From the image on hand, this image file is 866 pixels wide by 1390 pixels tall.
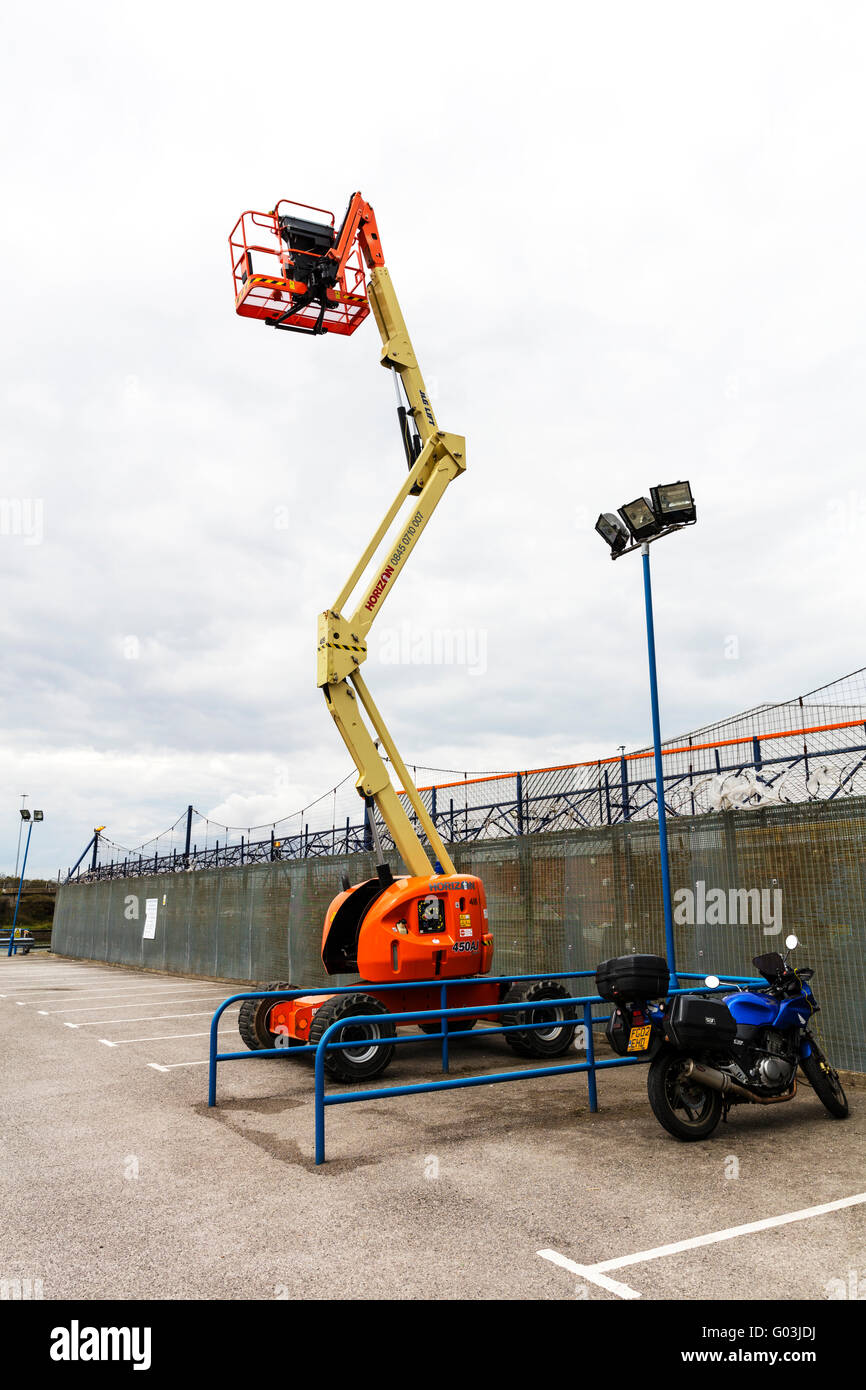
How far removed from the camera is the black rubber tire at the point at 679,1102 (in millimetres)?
5781

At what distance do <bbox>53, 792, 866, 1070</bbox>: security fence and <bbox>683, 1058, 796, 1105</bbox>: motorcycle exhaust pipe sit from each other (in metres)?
2.05

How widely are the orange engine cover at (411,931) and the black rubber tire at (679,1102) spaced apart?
3.39m

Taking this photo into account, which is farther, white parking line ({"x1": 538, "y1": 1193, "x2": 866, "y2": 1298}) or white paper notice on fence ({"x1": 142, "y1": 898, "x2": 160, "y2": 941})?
white paper notice on fence ({"x1": 142, "y1": 898, "x2": 160, "y2": 941})

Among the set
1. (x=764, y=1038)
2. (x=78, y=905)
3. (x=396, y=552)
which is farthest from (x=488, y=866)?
(x=78, y=905)

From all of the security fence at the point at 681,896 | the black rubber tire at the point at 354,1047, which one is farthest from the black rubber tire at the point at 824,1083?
the black rubber tire at the point at 354,1047

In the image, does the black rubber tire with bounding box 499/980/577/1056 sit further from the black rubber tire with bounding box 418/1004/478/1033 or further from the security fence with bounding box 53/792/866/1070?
the security fence with bounding box 53/792/866/1070

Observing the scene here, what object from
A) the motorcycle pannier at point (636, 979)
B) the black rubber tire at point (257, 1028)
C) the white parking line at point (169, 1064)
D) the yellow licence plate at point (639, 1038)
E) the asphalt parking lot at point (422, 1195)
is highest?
the motorcycle pannier at point (636, 979)

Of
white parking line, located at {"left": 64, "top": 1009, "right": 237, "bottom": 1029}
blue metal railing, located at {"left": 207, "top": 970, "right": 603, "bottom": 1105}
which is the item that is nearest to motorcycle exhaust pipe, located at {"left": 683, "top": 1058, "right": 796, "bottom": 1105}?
blue metal railing, located at {"left": 207, "top": 970, "right": 603, "bottom": 1105}

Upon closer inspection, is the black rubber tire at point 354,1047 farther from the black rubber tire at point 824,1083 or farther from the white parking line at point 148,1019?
the white parking line at point 148,1019

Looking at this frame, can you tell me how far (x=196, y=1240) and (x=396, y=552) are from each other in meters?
7.14

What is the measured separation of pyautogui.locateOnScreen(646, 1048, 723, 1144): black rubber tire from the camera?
19.0 feet

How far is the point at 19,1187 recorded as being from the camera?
523 centimetres
